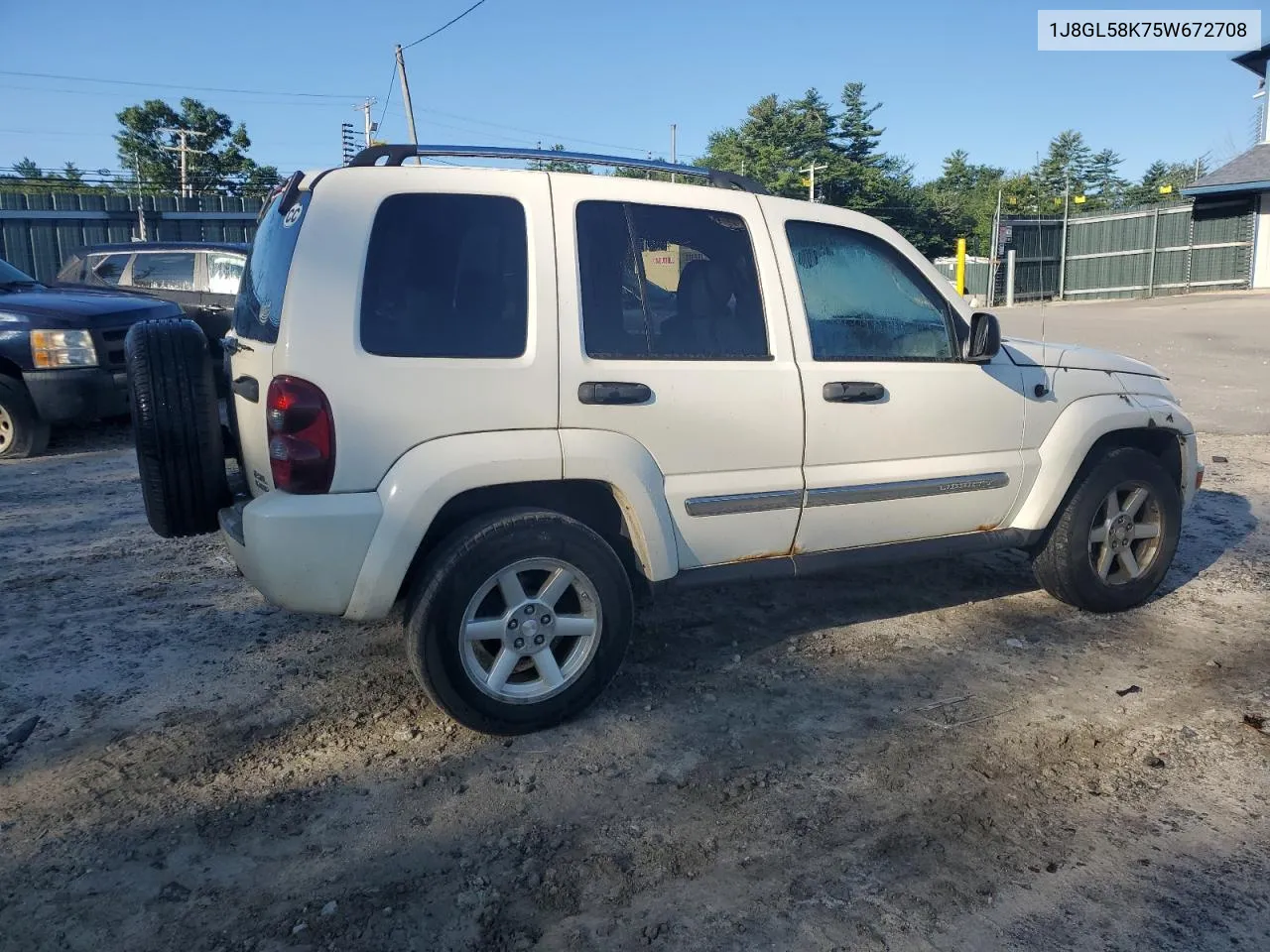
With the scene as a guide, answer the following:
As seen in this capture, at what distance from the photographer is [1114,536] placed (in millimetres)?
4703

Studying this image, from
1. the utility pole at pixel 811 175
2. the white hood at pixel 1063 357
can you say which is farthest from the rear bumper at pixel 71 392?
the utility pole at pixel 811 175

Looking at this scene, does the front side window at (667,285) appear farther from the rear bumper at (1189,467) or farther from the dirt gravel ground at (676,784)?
the rear bumper at (1189,467)

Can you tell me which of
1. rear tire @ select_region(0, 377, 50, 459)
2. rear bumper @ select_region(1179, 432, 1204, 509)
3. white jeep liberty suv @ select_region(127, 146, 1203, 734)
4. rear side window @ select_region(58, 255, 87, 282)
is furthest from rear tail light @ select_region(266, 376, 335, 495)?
rear side window @ select_region(58, 255, 87, 282)

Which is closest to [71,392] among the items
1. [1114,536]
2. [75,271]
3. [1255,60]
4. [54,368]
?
[54,368]

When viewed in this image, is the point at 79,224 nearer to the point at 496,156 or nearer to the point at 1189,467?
the point at 496,156

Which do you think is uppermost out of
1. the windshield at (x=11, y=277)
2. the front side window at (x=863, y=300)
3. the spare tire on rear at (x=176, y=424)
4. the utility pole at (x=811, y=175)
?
the utility pole at (x=811, y=175)

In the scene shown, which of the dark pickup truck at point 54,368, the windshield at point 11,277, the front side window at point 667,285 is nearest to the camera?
the front side window at point 667,285

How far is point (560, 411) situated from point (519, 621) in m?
0.75

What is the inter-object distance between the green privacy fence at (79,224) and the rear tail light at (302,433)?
80.8 feet

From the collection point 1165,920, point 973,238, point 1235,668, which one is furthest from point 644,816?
point 973,238

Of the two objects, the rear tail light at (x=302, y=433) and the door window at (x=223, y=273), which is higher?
the door window at (x=223, y=273)

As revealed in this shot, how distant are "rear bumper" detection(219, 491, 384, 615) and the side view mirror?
2518 mm

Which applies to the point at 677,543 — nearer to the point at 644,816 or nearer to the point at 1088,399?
the point at 644,816

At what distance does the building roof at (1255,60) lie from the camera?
3098cm
